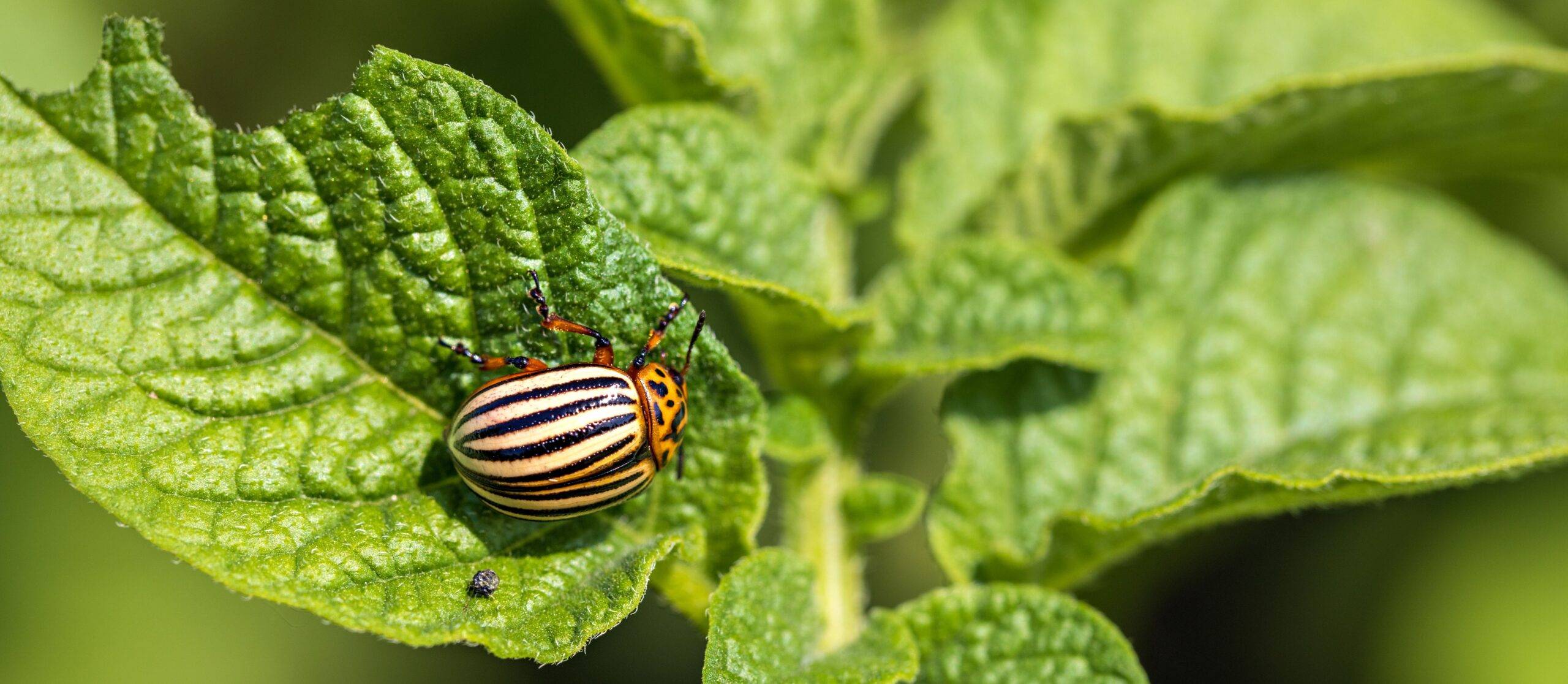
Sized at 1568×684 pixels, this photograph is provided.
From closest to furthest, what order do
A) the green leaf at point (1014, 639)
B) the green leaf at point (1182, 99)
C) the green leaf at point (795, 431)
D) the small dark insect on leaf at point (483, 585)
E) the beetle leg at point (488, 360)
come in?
1. the small dark insect on leaf at point (483, 585)
2. the beetle leg at point (488, 360)
3. the green leaf at point (1014, 639)
4. the green leaf at point (795, 431)
5. the green leaf at point (1182, 99)

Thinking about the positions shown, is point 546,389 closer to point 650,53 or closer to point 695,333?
point 695,333

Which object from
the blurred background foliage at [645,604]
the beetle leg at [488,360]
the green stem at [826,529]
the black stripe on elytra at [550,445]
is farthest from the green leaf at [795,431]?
the blurred background foliage at [645,604]

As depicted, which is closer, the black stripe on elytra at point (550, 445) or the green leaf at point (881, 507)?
the black stripe on elytra at point (550, 445)

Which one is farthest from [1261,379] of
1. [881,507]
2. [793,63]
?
[793,63]

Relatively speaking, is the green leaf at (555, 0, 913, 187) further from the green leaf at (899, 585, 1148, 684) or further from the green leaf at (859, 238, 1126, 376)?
the green leaf at (899, 585, 1148, 684)

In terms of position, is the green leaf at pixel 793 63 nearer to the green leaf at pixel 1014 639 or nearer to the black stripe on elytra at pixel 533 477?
the black stripe on elytra at pixel 533 477

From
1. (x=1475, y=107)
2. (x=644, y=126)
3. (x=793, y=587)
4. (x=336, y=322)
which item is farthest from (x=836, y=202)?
(x=1475, y=107)

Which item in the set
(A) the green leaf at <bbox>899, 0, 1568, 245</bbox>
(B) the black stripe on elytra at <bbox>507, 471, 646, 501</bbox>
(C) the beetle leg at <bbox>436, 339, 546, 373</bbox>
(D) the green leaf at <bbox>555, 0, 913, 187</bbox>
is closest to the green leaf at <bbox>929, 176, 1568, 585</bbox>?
(A) the green leaf at <bbox>899, 0, 1568, 245</bbox>
